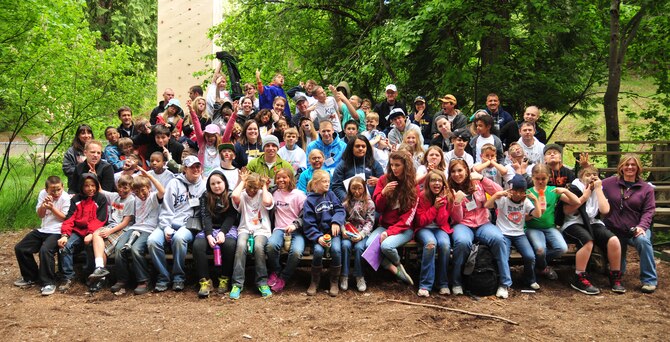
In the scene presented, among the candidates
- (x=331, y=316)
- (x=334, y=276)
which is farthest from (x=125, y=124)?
(x=331, y=316)

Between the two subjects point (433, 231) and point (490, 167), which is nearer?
point (433, 231)

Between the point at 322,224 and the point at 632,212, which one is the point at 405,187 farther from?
the point at 632,212

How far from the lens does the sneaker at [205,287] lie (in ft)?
17.9

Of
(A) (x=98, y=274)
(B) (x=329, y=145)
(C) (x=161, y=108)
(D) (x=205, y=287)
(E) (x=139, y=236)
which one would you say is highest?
(C) (x=161, y=108)

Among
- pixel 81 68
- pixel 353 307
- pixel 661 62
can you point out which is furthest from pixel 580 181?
pixel 81 68

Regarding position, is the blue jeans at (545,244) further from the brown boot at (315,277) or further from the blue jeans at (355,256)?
the brown boot at (315,277)

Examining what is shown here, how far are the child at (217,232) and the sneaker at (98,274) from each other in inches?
36.9

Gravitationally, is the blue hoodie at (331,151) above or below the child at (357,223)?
above

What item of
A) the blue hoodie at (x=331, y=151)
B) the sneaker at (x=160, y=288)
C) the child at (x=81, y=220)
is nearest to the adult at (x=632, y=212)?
the blue hoodie at (x=331, y=151)

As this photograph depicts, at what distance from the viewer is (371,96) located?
1177 centimetres

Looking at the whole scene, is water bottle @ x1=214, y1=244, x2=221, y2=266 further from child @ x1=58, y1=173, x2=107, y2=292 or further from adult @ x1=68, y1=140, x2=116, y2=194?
adult @ x1=68, y1=140, x2=116, y2=194

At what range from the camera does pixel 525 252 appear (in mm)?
5609

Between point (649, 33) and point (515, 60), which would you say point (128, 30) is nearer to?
point (515, 60)

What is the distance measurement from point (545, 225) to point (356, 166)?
2.18 meters
